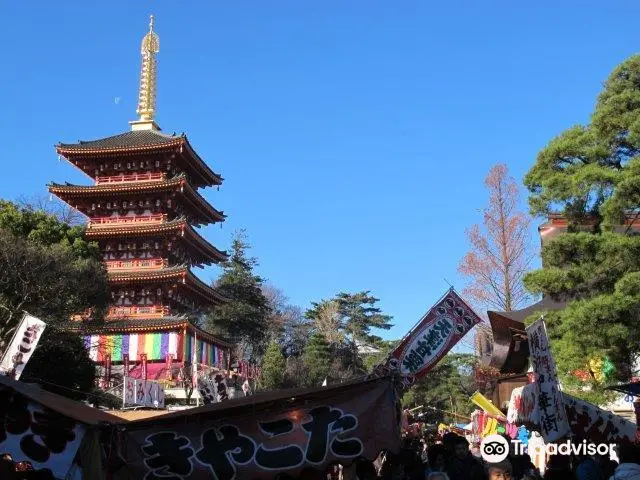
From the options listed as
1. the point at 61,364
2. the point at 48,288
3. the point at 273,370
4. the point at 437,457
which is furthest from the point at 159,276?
the point at 437,457

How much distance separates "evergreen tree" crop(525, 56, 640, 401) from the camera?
12.6 metres

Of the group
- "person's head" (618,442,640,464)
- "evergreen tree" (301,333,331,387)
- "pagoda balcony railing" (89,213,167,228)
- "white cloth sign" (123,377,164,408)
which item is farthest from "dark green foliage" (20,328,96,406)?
"evergreen tree" (301,333,331,387)

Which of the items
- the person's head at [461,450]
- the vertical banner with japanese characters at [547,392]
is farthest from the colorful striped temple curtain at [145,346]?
the person's head at [461,450]

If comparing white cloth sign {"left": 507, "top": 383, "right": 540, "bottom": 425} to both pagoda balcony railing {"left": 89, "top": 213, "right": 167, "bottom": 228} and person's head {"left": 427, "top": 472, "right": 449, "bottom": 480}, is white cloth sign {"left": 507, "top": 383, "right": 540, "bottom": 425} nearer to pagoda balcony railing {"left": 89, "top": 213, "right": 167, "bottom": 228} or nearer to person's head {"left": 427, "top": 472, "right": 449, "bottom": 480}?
person's head {"left": 427, "top": 472, "right": 449, "bottom": 480}

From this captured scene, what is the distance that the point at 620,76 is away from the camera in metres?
14.3

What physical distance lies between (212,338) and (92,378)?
15118mm

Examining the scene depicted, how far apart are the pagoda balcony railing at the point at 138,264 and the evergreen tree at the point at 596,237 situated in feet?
87.6

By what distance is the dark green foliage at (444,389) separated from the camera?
50625mm

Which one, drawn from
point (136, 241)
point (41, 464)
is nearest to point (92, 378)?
point (136, 241)

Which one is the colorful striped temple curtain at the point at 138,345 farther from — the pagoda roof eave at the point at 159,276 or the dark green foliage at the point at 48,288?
the dark green foliage at the point at 48,288

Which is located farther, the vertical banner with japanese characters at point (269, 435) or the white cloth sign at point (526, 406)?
the white cloth sign at point (526, 406)

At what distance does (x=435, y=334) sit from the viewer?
10297mm

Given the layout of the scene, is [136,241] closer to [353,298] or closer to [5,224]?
[5,224]

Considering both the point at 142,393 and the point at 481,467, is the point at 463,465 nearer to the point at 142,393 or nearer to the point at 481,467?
the point at 481,467
